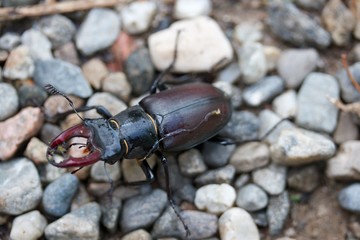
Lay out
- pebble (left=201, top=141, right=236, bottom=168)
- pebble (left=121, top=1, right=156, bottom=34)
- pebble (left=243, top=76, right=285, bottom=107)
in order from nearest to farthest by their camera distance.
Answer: pebble (left=201, top=141, right=236, bottom=168) < pebble (left=243, top=76, right=285, bottom=107) < pebble (left=121, top=1, right=156, bottom=34)

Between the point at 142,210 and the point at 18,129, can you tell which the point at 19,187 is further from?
the point at 142,210

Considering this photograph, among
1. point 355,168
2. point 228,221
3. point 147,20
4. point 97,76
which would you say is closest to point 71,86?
point 97,76

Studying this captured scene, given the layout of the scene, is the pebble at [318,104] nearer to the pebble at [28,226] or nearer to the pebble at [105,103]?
the pebble at [105,103]

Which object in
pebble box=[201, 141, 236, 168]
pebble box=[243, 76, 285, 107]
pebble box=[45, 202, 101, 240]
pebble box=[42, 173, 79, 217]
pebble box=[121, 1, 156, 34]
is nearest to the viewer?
pebble box=[45, 202, 101, 240]

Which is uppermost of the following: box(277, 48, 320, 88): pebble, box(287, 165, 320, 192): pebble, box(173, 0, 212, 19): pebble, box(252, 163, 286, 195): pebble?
box(173, 0, 212, 19): pebble

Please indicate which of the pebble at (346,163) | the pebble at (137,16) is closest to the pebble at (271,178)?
the pebble at (346,163)

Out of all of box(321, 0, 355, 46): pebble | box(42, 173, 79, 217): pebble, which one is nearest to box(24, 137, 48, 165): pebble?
box(42, 173, 79, 217): pebble

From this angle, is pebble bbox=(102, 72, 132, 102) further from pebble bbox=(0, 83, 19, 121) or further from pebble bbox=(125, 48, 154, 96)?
pebble bbox=(0, 83, 19, 121)

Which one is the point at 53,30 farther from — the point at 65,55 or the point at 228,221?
the point at 228,221

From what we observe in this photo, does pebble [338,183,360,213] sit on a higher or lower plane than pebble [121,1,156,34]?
lower

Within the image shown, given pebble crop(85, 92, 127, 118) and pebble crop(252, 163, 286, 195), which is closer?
pebble crop(252, 163, 286, 195)
